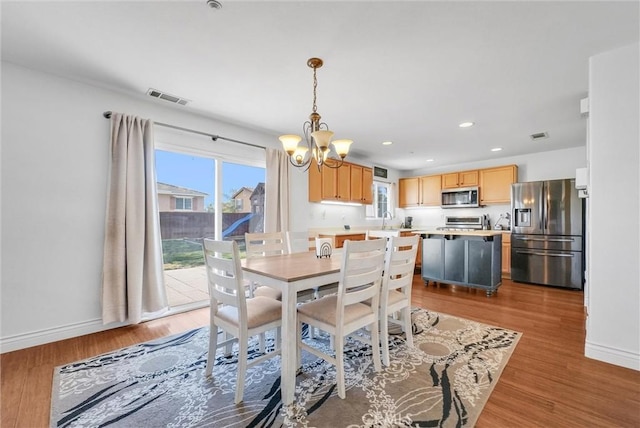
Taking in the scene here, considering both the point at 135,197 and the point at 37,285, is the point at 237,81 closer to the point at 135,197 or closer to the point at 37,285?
the point at 135,197

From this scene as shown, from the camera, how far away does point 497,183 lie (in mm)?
5539

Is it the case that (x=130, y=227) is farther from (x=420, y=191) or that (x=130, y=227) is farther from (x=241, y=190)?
(x=420, y=191)

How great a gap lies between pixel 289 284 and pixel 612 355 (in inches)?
102

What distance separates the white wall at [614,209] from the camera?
2.10m

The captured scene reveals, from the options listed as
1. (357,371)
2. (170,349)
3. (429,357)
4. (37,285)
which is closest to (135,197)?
(37,285)

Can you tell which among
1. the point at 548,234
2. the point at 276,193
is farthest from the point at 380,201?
the point at 276,193

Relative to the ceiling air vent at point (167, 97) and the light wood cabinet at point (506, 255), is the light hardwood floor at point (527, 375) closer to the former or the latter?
the light wood cabinet at point (506, 255)

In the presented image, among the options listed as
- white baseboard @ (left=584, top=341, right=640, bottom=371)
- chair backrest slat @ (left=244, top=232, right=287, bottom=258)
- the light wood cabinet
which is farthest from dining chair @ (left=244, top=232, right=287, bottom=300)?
the light wood cabinet

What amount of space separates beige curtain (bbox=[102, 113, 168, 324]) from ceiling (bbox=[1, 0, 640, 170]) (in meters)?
0.50

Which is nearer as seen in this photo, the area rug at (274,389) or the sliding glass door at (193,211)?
the area rug at (274,389)

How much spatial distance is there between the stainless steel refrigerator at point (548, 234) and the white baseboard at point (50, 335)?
19.5 ft

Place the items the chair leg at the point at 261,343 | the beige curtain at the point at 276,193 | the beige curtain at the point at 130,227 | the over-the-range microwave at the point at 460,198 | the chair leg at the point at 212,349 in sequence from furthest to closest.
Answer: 1. the over-the-range microwave at the point at 460,198
2. the beige curtain at the point at 276,193
3. the beige curtain at the point at 130,227
4. the chair leg at the point at 261,343
5. the chair leg at the point at 212,349

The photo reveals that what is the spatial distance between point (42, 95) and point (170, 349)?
8.30 feet

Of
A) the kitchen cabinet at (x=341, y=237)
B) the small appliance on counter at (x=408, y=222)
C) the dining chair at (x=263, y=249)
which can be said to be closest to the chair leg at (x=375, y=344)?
the dining chair at (x=263, y=249)
